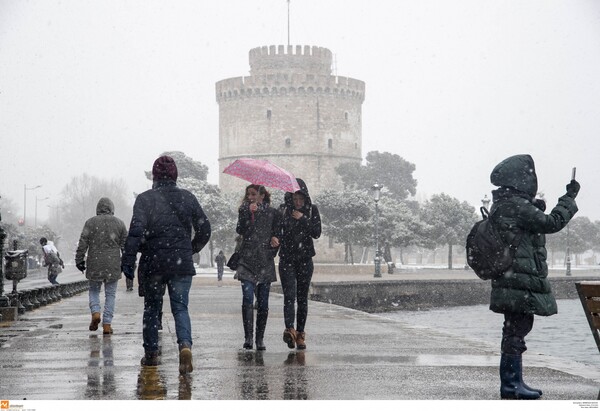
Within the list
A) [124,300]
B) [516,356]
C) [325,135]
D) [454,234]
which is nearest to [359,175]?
[325,135]

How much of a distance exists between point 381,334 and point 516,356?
4.70 m

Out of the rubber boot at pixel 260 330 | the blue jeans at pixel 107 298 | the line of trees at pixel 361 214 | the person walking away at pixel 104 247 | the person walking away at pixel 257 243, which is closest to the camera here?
the person walking away at pixel 257 243

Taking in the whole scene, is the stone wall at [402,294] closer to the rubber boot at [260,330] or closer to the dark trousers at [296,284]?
the dark trousers at [296,284]

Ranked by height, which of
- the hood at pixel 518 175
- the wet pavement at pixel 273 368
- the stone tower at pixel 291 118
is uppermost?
the stone tower at pixel 291 118

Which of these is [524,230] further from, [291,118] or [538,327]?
[291,118]

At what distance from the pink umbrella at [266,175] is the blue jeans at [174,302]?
4.92ft

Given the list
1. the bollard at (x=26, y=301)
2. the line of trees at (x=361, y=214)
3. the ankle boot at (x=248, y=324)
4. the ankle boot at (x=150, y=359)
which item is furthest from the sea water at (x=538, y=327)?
the line of trees at (x=361, y=214)

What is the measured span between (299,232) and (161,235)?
1853 millimetres

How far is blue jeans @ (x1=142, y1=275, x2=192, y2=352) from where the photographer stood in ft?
21.9

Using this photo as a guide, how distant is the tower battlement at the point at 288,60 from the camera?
7012cm

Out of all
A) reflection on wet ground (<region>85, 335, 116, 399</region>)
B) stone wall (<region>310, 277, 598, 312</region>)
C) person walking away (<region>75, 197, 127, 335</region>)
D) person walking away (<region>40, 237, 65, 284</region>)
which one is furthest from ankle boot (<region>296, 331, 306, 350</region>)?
stone wall (<region>310, 277, 598, 312</region>)

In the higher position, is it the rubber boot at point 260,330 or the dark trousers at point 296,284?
the dark trousers at point 296,284

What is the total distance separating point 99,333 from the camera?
987 centimetres

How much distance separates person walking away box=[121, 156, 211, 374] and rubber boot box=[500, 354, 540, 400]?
2.28 metres
